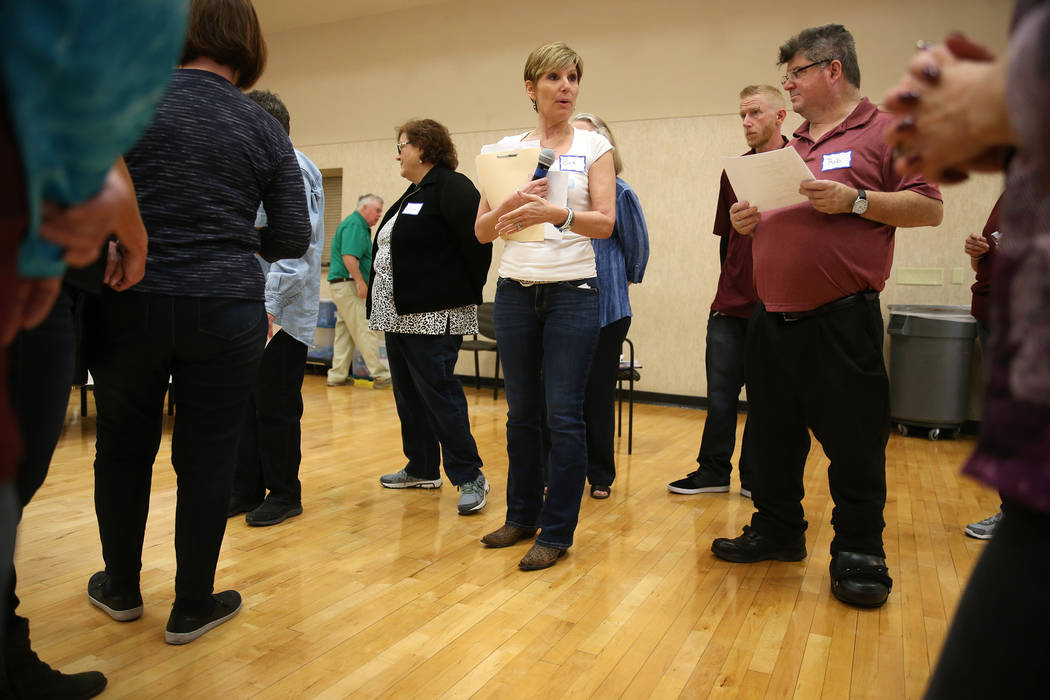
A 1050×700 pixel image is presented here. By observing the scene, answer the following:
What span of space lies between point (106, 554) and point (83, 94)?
1.61 meters

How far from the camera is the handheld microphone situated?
225 cm

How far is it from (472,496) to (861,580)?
1.49 metres

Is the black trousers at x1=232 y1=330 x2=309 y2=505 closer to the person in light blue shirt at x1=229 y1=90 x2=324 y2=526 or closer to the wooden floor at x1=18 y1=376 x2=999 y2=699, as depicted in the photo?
the person in light blue shirt at x1=229 y1=90 x2=324 y2=526

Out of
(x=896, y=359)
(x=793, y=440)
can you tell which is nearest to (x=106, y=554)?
(x=793, y=440)

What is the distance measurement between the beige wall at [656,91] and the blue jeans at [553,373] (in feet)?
14.0

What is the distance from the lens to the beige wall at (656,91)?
574 centimetres

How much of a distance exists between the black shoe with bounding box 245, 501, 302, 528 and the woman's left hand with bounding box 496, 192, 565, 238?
1.46m

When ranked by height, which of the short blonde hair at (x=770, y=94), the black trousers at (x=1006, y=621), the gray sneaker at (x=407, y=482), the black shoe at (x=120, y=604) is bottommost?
the gray sneaker at (x=407, y=482)

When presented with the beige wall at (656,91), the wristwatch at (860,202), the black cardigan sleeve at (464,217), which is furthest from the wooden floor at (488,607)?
the beige wall at (656,91)

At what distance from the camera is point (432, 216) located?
299cm

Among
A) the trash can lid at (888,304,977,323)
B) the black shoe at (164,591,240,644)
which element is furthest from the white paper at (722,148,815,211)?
the trash can lid at (888,304,977,323)

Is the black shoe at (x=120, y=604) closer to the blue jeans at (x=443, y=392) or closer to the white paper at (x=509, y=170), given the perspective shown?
the blue jeans at (x=443, y=392)

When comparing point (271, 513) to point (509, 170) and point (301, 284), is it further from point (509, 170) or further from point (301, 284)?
point (509, 170)

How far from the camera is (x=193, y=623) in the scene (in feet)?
5.91
